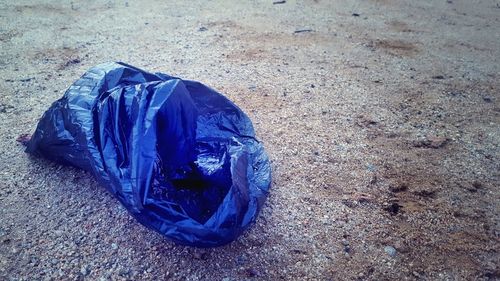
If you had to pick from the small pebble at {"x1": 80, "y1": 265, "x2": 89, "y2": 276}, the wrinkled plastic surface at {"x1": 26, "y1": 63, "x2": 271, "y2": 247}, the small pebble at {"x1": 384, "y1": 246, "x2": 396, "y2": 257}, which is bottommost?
the small pebble at {"x1": 80, "y1": 265, "x2": 89, "y2": 276}

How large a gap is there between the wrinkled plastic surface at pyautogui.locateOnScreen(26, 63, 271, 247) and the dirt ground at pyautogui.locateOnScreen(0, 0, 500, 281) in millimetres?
185

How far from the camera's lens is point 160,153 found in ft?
5.81

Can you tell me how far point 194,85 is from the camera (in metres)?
2.13

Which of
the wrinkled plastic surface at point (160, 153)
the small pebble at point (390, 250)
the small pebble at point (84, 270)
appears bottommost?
the small pebble at point (84, 270)

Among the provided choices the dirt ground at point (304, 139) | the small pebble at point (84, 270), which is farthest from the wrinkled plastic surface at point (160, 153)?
the small pebble at point (84, 270)

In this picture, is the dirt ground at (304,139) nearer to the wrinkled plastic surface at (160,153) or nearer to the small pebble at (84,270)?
the small pebble at (84,270)

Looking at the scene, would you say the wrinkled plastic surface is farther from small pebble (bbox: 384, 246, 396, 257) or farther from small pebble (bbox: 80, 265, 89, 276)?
small pebble (bbox: 384, 246, 396, 257)

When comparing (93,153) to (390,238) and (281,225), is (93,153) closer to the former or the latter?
(281,225)

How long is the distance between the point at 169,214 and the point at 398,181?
1.39m

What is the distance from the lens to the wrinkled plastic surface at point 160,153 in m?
1.56

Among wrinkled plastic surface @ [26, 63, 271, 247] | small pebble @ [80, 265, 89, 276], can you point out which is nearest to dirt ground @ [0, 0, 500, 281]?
small pebble @ [80, 265, 89, 276]

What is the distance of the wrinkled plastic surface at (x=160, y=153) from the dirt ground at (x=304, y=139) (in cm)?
19

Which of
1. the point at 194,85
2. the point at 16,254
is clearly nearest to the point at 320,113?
the point at 194,85

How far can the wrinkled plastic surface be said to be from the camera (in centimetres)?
156
